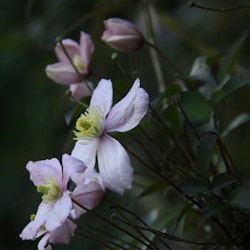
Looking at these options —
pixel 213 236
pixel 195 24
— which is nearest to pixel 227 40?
pixel 195 24

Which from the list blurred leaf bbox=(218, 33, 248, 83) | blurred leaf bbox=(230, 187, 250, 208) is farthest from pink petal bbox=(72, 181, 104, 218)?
blurred leaf bbox=(218, 33, 248, 83)

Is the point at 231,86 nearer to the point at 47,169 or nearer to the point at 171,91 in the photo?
the point at 171,91

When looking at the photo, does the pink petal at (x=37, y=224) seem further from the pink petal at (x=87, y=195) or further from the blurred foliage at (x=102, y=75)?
the blurred foliage at (x=102, y=75)

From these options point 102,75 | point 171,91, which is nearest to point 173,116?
point 171,91

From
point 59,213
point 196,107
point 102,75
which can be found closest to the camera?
point 59,213

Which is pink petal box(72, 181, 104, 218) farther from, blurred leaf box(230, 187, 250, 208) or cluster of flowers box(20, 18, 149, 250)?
blurred leaf box(230, 187, 250, 208)

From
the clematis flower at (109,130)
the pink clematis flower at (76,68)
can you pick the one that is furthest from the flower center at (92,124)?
the pink clematis flower at (76,68)
